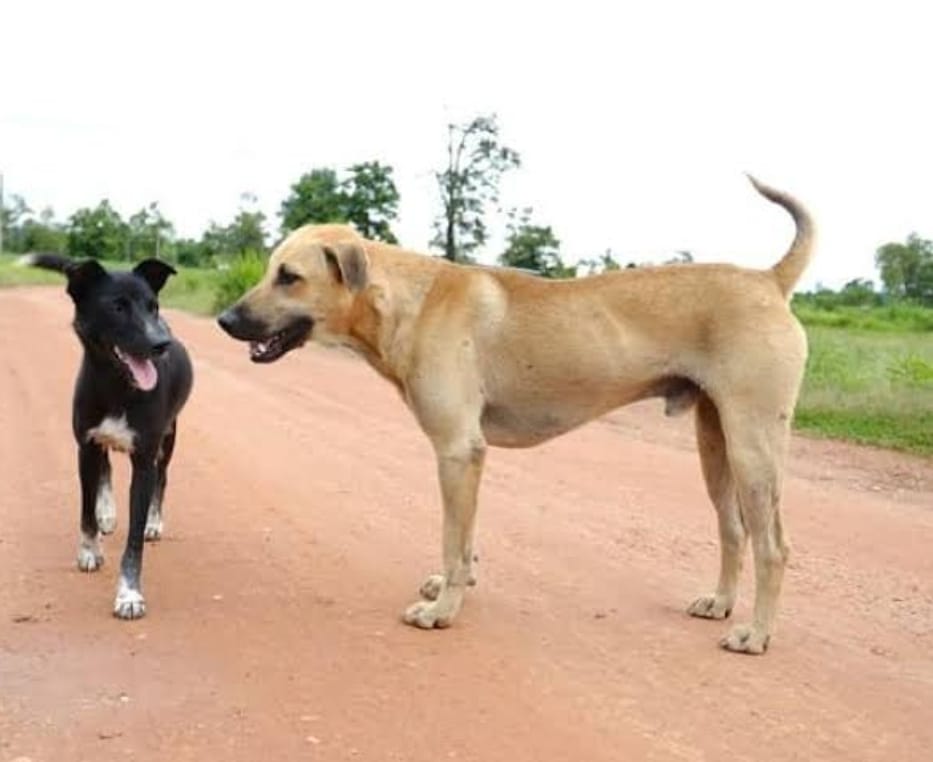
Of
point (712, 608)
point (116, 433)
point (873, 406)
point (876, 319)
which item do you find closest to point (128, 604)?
point (116, 433)

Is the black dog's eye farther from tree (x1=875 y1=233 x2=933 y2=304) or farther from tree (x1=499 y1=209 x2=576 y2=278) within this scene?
tree (x1=875 y1=233 x2=933 y2=304)

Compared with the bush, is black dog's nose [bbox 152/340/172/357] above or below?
above

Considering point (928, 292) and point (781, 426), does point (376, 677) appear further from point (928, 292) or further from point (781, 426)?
point (928, 292)

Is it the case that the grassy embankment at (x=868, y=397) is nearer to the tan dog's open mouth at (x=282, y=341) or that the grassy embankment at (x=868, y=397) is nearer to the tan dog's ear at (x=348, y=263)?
the tan dog's open mouth at (x=282, y=341)

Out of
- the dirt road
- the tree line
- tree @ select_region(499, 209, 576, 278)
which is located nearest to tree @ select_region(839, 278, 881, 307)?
the tree line

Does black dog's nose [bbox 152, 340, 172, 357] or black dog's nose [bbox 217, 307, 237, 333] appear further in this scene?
black dog's nose [bbox 217, 307, 237, 333]

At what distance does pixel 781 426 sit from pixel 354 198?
34.1 m

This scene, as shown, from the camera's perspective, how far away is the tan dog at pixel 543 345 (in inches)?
224

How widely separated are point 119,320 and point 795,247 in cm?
319

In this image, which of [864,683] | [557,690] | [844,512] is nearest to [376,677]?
[557,690]

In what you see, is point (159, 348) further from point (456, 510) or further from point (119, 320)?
point (456, 510)

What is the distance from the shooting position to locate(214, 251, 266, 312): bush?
3086cm

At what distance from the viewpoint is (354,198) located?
39.0 metres

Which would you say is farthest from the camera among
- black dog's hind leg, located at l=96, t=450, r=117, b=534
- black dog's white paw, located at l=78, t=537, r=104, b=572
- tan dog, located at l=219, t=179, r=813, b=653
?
black dog's hind leg, located at l=96, t=450, r=117, b=534
